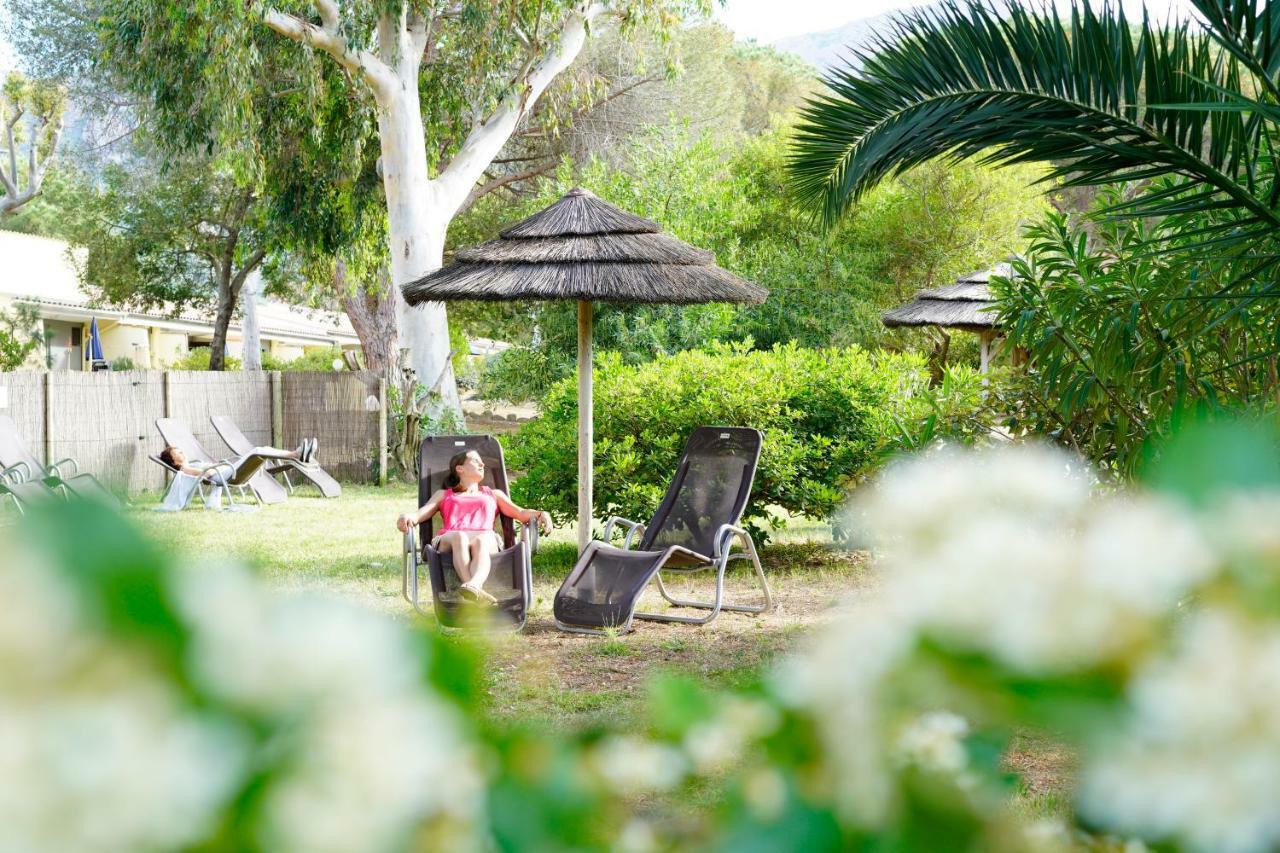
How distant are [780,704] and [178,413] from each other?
48.9ft

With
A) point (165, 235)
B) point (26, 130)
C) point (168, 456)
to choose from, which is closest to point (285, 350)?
point (26, 130)

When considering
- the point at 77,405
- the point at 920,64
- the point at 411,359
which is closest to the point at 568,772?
the point at 920,64

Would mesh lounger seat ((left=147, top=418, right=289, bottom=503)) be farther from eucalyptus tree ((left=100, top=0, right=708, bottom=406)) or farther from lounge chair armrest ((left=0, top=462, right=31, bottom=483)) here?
Result: eucalyptus tree ((left=100, top=0, right=708, bottom=406))

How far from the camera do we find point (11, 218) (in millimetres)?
40812

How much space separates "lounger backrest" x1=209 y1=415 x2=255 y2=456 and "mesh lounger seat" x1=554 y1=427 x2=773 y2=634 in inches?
307

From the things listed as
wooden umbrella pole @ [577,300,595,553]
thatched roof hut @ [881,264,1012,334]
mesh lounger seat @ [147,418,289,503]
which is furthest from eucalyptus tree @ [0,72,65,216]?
wooden umbrella pole @ [577,300,595,553]

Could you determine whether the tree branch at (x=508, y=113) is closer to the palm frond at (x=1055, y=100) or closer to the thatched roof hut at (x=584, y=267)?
the thatched roof hut at (x=584, y=267)

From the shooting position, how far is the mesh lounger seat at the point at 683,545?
659 cm

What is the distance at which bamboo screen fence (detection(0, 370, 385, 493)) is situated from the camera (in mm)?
12672

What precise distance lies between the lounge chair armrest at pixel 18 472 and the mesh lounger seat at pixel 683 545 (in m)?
5.79

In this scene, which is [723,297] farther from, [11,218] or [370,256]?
[11,218]

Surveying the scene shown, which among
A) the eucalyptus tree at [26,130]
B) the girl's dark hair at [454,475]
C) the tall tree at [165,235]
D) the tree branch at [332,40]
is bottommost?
the girl's dark hair at [454,475]

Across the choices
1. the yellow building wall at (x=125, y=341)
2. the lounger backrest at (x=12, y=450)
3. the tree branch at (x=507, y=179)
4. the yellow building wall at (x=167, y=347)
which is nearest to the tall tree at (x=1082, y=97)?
the lounger backrest at (x=12, y=450)

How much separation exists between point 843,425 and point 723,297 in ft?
5.09
